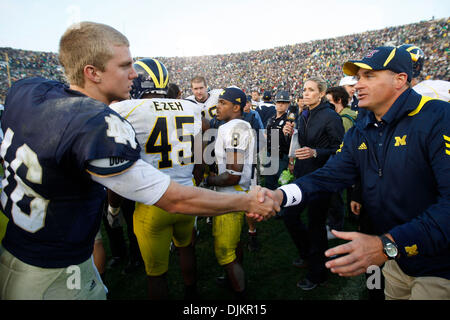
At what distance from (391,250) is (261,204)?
40.6 inches

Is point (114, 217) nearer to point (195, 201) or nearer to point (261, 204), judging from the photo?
point (261, 204)

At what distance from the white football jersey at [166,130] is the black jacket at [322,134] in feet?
5.60

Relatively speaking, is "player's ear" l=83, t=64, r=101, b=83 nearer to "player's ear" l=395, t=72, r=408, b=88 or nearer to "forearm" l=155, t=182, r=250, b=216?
"forearm" l=155, t=182, r=250, b=216

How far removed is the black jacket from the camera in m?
3.54

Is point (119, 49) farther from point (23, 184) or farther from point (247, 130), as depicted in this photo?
point (247, 130)

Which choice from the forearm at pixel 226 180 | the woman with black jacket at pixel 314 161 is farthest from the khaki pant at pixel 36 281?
the woman with black jacket at pixel 314 161

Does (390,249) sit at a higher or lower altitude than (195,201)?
lower

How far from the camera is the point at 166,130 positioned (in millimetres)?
2617

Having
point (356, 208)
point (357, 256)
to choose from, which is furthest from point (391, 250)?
point (356, 208)

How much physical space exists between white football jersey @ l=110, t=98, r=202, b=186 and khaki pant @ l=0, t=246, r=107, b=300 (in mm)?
1284

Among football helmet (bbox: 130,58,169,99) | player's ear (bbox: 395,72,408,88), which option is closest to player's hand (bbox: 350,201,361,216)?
player's ear (bbox: 395,72,408,88)

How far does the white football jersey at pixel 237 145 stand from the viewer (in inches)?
117

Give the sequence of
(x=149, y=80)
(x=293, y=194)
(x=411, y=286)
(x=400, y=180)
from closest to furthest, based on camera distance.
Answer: (x=400, y=180) → (x=411, y=286) → (x=293, y=194) → (x=149, y=80)
